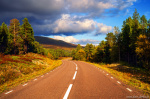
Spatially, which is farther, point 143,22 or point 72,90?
point 143,22

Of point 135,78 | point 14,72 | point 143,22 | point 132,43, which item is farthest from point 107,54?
point 14,72

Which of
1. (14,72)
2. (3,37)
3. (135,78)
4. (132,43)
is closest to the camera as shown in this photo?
(14,72)

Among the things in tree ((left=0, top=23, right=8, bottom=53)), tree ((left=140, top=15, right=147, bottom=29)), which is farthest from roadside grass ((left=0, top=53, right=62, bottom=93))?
tree ((left=0, top=23, right=8, bottom=53))

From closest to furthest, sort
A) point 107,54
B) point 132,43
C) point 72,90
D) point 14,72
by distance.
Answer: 1. point 72,90
2. point 14,72
3. point 132,43
4. point 107,54

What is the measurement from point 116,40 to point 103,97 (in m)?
37.9

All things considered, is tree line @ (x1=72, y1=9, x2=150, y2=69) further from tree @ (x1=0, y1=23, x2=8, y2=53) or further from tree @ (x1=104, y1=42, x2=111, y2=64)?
tree @ (x1=0, y1=23, x2=8, y2=53)

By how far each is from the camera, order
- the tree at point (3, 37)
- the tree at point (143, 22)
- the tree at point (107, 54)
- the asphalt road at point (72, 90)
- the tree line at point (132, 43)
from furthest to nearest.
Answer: the tree at point (107, 54), the tree at point (3, 37), the tree at point (143, 22), the tree line at point (132, 43), the asphalt road at point (72, 90)

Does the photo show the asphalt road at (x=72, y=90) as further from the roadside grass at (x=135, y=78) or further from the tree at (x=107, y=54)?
the tree at (x=107, y=54)

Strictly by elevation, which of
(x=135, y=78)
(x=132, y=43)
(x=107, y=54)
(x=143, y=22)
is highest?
(x=143, y=22)

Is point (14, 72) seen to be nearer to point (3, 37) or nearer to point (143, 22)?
point (143, 22)

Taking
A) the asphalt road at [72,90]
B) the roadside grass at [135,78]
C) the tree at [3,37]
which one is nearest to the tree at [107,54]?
the roadside grass at [135,78]

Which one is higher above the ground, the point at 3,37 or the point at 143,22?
the point at 143,22

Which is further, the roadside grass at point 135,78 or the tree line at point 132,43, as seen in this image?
the tree line at point 132,43

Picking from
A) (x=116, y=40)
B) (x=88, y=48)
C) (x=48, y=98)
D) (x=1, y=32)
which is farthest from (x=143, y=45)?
(x=88, y=48)
